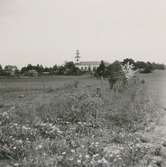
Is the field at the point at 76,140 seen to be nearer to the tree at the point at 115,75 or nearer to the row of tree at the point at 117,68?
the tree at the point at 115,75

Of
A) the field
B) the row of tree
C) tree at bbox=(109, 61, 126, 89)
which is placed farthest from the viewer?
the row of tree

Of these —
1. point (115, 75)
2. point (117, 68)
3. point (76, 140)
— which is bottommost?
point (76, 140)

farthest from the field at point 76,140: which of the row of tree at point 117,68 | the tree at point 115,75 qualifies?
the row of tree at point 117,68

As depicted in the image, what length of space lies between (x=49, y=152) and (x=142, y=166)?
1.78m

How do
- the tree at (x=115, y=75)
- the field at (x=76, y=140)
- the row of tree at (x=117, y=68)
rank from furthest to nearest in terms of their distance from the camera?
the row of tree at (x=117, y=68) < the tree at (x=115, y=75) < the field at (x=76, y=140)

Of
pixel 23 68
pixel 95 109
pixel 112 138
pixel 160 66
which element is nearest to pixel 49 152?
pixel 112 138

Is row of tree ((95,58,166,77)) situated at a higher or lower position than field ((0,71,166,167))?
higher

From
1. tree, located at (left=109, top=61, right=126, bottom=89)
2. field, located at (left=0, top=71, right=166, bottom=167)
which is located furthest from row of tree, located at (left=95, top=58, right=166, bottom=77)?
field, located at (left=0, top=71, right=166, bottom=167)

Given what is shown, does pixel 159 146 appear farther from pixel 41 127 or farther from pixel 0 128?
pixel 0 128

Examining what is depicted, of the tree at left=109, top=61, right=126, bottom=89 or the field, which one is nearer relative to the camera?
the field

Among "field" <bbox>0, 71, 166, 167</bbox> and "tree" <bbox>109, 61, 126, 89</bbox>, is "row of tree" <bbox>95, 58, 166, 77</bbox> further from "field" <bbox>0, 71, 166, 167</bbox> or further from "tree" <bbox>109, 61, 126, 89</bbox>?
"field" <bbox>0, 71, 166, 167</bbox>

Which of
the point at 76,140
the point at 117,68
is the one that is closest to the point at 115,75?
the point at 117,68

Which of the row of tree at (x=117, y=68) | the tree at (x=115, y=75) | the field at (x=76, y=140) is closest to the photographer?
the field at (x=76, y=140)

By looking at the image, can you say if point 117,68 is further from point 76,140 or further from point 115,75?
point 76,140
